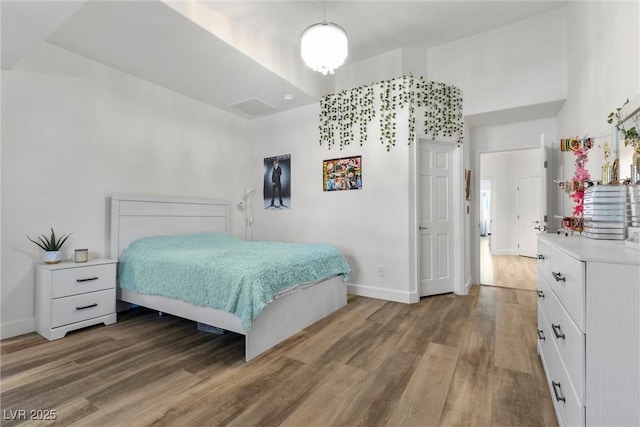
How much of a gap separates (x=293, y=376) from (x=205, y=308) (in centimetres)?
88

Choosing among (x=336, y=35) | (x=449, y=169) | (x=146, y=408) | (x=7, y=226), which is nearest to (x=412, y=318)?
(x=449, y=169)

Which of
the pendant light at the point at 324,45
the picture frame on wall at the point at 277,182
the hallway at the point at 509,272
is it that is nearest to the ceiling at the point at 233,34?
the picture frame on wall at the point at 277,182

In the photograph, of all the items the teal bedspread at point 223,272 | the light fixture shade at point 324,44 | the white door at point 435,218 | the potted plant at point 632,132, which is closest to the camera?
the potted plant at point 632,132

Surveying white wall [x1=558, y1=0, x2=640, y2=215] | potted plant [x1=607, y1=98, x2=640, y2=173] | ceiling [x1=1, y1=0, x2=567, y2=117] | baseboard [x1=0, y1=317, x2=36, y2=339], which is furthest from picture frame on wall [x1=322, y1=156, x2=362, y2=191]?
baseboard [x1=0, y1=317, x2=36, y2=339]

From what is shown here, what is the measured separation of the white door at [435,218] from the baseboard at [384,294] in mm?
255

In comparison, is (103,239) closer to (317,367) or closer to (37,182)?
(37,182)

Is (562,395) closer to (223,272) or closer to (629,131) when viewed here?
(629,131)

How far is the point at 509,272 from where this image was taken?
5242 millimetres

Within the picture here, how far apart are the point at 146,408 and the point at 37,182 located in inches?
95.0

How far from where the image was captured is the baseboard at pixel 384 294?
3.54 meters

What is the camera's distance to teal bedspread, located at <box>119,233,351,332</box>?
2137mm

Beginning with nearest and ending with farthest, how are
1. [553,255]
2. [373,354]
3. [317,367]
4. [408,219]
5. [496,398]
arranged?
1. [553,255]
2. [496,398]
3. [317,367]
4. [373,354]
5. [408,219]

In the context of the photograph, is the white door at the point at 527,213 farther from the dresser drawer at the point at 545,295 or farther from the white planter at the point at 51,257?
the white planter at the point at 51,257

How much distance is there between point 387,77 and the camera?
4.27 meters
